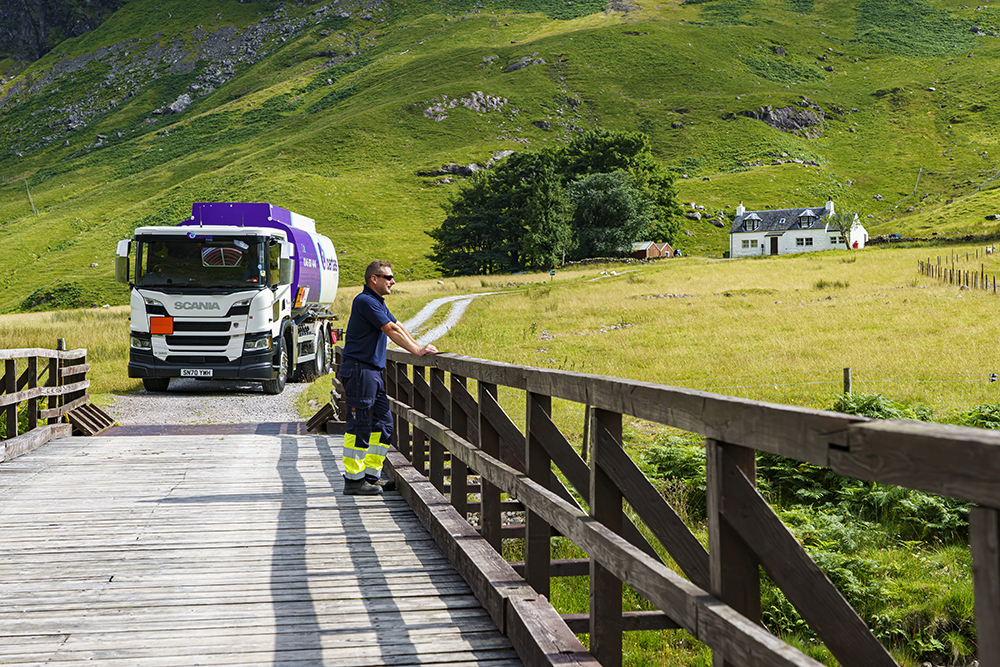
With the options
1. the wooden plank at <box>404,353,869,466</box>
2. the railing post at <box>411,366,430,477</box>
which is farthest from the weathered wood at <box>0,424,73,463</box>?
the wooden plank at <box>404,353,869,466</box>

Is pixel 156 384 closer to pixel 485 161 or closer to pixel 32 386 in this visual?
pixel 32 386

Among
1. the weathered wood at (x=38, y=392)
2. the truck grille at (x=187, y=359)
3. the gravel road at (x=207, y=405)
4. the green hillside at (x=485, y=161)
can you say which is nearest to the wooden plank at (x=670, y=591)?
the weathered wood at (x=38, y=392)

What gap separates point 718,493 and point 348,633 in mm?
2436

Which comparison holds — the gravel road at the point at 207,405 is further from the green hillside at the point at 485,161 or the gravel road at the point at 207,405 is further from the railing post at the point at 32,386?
the green hillside at the point at 485,161

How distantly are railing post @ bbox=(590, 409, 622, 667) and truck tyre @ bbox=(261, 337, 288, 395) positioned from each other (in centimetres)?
1592

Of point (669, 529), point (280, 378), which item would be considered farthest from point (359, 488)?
point (280, 378)

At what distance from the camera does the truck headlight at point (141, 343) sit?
1783 cm

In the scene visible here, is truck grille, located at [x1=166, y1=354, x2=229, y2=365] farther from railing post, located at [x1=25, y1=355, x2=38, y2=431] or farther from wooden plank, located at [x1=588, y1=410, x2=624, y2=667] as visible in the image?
wooden plank, located at [x1=588, y1=410, x2=624, y2=667]

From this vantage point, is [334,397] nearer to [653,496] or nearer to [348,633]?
[348,633]

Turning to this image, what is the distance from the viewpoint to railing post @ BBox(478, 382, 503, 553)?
5.46 meters

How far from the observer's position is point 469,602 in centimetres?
479

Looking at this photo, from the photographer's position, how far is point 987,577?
1.63 meters

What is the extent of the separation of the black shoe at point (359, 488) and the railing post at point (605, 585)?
4.53 meters

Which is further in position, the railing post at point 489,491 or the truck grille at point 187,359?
the truck grille at point 187,359
